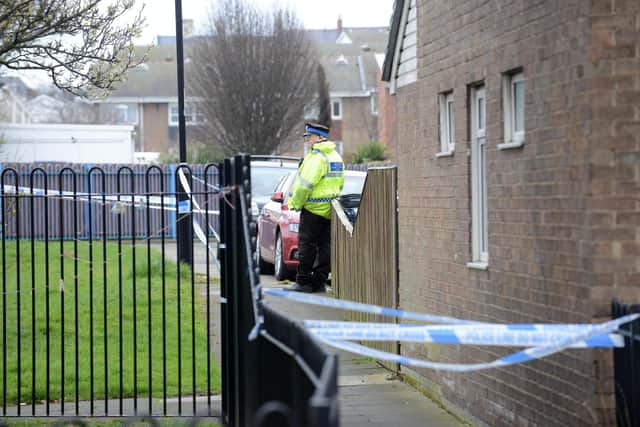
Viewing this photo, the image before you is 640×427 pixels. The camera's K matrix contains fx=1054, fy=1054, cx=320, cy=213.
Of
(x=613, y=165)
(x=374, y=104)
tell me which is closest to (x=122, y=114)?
(x=374, y=104)

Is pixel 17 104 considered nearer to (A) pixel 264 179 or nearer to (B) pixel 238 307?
(A) pixel 264 179

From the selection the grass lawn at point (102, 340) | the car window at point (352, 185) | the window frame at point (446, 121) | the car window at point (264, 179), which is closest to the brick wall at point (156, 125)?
the car window at point (264, 179)

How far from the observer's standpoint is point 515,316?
Answer: 7.10 metres

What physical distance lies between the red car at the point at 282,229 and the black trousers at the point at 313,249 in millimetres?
1545

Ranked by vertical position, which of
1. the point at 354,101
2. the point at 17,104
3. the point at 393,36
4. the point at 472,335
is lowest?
the point at 472,335

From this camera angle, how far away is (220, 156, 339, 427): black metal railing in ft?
10.9

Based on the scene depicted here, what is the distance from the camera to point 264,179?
19625 millimetres

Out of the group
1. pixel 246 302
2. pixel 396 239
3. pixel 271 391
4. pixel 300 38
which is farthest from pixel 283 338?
pixel 300 38

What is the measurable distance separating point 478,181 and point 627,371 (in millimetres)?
2924

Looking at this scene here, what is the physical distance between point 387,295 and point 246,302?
13.6ft

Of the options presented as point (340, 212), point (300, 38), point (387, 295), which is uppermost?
point (300, 38)

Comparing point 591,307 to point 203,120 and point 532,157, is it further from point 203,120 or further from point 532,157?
point 203,120

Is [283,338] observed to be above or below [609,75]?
below

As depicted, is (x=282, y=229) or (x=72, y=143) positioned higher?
(x=72, y=143)
